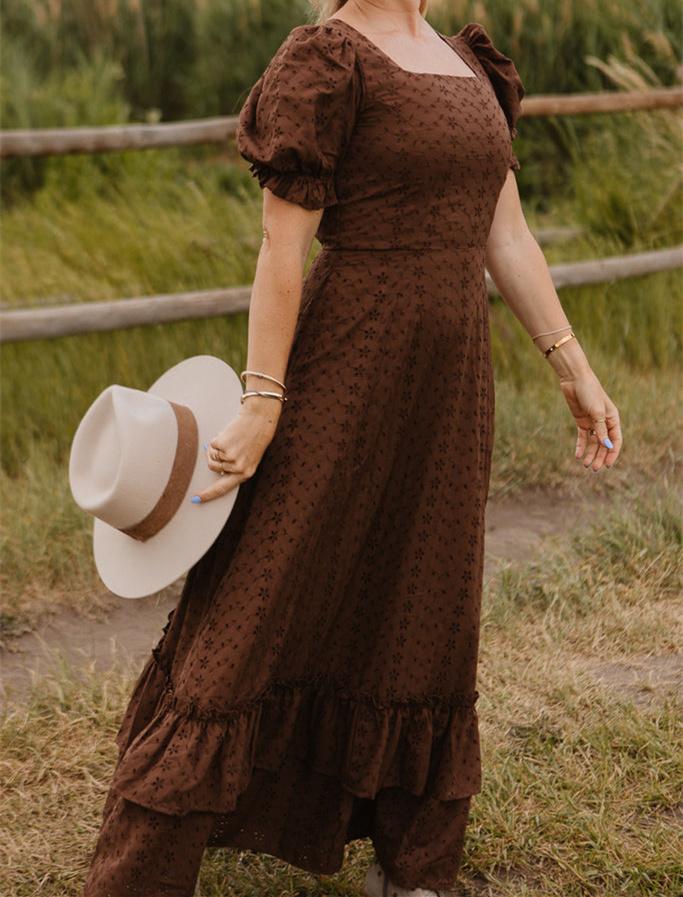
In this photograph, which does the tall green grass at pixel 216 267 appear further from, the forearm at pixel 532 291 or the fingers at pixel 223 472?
the forearm at pixel 532 291

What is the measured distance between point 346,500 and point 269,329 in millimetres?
298

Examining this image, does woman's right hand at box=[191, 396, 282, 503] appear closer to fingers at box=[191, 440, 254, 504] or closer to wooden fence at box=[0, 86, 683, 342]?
fingers at box=[191, 440, 254, 504]

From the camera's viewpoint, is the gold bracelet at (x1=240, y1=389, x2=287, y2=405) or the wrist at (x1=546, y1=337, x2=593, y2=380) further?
the wrist at (x1=546, y1=337, x2=593, y2=380)

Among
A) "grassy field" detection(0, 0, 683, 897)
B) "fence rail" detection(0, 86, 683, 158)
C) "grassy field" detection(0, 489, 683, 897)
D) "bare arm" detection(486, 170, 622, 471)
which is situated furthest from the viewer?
"fence rail" detection(0, 86, 683, 158)

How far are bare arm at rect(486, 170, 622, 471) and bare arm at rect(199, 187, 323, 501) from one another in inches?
15.5

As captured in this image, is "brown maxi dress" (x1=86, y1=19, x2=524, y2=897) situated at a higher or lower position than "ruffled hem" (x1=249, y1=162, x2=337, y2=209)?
lower

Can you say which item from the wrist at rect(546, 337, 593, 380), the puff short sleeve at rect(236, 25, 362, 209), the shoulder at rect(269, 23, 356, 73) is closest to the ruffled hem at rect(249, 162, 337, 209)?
the puff short sleeve at rect(236, 25, 362, 209)

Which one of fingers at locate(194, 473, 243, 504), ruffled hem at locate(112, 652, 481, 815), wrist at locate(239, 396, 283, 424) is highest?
wrist at locate(239, 396, 283, 424)

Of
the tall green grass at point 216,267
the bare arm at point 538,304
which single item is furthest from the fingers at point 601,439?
the tall green grass at point 216,267

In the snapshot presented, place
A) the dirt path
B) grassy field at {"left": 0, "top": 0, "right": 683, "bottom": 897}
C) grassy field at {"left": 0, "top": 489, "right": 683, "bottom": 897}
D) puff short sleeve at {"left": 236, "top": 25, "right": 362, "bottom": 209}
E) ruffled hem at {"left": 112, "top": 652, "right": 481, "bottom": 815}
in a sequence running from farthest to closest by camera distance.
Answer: the dirt path < grassy field at {"left": 0, "top": 0, "right": 683, "bottom": 897} < grassy field at {"left": 0, "top": 489, "right": 683, "bottom": 897} < ruffled hem at {"left": 112, "top": 652, "right": 481, "bottom": 815} < puff short sleeve at {"left": 236, "top": 25, "right": 362, "bottom": 209}

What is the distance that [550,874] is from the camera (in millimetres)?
2537

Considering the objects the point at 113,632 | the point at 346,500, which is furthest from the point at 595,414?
the point at 113,632

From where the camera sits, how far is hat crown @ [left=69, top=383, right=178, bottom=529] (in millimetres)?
2209

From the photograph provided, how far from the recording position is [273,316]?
210cm
